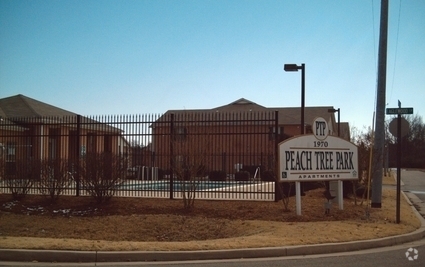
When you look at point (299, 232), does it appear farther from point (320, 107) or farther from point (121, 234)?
point (320, 107)

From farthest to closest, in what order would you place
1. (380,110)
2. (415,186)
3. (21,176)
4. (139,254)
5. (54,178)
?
(415,186) < (380,110) < (21,176) < (54,178) < (139,254)

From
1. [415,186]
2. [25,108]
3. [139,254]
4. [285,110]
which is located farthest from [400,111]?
[285,110]

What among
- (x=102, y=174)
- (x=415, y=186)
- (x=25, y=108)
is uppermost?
(x=25, y=108)

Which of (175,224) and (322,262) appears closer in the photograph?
(322,262)

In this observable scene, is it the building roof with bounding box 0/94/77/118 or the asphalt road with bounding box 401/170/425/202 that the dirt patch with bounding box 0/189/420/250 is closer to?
the asphalt road with bounding box 401/170/425/202

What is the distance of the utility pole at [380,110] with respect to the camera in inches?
638

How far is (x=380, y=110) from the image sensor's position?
53.8 feet

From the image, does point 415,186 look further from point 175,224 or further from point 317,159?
point 175,224

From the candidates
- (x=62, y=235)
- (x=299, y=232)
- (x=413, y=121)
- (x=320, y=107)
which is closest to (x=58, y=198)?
(x=62, y=235)

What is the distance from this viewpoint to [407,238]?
10891 mm

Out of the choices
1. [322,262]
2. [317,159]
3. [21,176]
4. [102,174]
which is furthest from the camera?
[21,176]

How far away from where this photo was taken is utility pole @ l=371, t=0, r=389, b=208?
16203 mm

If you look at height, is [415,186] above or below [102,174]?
below

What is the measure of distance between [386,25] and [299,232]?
31.2ft
